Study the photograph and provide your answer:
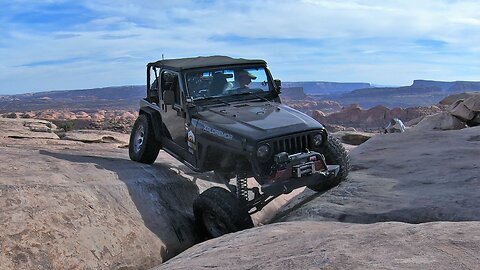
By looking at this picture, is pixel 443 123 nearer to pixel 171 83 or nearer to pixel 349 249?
pixel 171 83

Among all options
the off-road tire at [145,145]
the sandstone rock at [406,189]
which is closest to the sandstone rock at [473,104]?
the sandstone rock at [406,189]

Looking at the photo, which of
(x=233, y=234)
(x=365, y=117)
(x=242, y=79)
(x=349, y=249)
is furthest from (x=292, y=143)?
(x=365, y=117)

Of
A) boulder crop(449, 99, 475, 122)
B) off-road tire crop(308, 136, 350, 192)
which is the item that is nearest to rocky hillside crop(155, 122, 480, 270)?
off-road tire crop(308, 136, 350, 192)

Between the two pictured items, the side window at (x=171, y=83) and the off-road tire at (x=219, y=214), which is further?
the side window at (x=171, y=83)

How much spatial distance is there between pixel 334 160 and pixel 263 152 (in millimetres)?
1400

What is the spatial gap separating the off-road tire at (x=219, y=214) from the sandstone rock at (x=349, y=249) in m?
1.27

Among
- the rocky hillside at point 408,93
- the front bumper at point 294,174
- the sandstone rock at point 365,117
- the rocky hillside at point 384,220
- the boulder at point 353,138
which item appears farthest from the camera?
the rocky hillside at point 408,93

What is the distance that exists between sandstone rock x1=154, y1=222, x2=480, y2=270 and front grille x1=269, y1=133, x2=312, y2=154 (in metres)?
1.52

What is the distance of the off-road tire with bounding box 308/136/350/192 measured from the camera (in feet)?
21.4

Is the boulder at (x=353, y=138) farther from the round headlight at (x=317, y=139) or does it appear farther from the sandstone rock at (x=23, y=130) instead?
the round headlight at (x=317, y=139)

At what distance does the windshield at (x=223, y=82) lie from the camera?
22.2ft

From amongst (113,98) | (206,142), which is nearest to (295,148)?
(206,142)

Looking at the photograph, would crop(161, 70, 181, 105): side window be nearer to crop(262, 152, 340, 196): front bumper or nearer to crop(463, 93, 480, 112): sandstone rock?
crop(262, 152, 340, 196): front bumper

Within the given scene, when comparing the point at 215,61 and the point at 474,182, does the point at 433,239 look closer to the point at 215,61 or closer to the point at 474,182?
the point at 474,182
